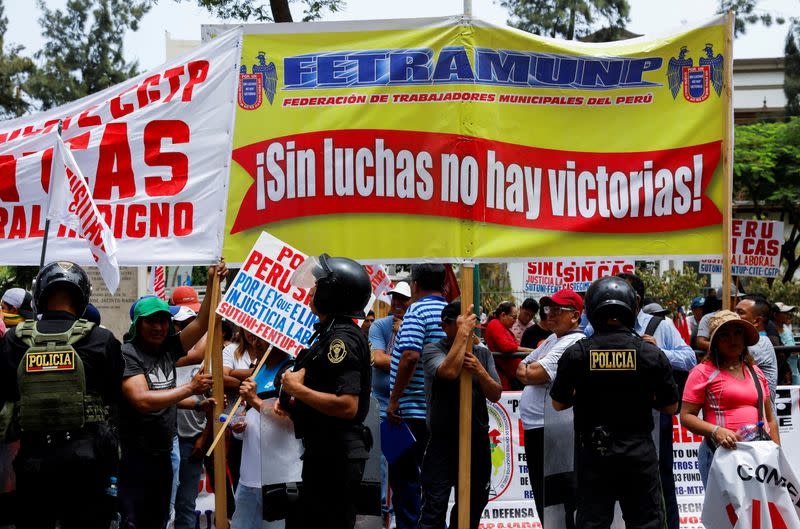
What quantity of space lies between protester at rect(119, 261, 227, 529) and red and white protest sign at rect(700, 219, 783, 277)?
31.8 ft

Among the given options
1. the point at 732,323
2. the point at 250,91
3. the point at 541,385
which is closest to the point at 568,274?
the point at 541,385

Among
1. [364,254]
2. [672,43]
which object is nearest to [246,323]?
[364,254]

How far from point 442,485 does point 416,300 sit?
160 cm

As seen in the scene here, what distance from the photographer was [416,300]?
8.51 metres

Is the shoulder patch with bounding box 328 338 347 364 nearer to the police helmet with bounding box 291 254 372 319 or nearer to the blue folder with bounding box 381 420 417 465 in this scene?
the police helmet with bounding box 291 254 372 319

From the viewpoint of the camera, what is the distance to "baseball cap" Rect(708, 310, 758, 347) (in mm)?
6977

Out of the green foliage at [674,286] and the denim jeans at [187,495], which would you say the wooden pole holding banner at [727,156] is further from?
the green foliage at [674,286]

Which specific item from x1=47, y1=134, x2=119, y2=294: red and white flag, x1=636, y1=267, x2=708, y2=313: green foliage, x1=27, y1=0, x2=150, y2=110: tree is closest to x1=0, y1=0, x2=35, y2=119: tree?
x1=27, y1=0, x2=150, y2=110: tree

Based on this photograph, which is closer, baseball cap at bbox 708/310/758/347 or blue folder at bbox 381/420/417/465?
baseball cap at bbox 708/310/758/347

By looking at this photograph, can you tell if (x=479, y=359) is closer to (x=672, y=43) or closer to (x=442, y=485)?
(x=442, y=485)

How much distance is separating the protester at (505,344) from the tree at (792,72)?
23.1 meters

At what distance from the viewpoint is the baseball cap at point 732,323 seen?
6.98m

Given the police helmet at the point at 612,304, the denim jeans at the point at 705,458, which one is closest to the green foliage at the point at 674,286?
the denim jeans at the point at 705,458

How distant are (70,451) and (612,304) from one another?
324cm
